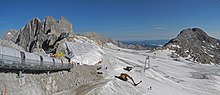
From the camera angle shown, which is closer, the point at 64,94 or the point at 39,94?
the point at 39,94

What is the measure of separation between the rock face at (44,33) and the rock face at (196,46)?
64.9m

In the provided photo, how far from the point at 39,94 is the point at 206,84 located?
→ 5481 centimetres

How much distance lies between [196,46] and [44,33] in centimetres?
9873

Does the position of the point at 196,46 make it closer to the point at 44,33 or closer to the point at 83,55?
the point at 44,33

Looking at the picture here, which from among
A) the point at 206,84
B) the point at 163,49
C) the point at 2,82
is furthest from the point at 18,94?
the point at 163,49

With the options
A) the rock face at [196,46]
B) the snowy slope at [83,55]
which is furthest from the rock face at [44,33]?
the rock face at [196,46]

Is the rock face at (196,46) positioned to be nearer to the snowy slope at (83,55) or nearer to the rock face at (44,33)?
the rock face at (44,33)

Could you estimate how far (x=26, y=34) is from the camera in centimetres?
11188

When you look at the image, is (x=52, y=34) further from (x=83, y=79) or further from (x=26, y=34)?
(x=83, y=79)

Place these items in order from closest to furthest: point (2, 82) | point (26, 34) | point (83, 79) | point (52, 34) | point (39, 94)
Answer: point (2, 82) → point (39, 94) → point (83, 79) → point (52, 34) → point (26, 34)

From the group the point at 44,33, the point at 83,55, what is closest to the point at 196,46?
the point at 44,33

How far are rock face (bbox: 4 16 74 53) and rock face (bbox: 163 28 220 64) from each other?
213ft

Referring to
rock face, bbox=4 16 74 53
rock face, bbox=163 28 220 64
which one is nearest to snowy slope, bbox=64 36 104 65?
rock face, bbox=4 16 74 53

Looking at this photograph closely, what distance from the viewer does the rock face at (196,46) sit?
127m
